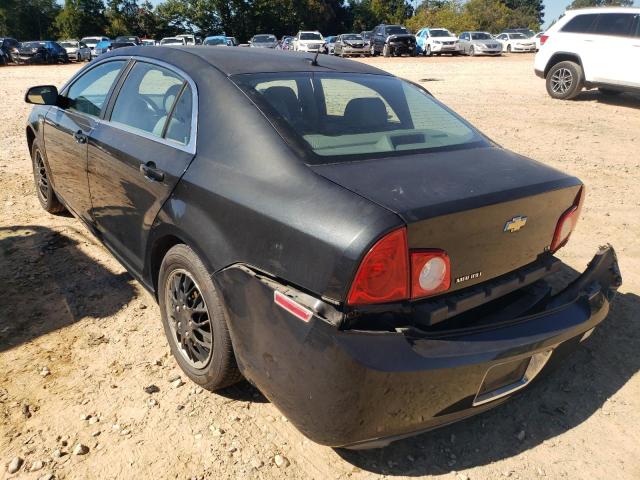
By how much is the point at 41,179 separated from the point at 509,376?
446 cm

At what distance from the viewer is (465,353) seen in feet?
6.24

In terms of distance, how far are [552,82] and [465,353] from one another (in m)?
11.8

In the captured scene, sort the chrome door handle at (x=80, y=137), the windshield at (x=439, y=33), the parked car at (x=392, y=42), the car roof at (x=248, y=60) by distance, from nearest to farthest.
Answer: the car roof at (x=248, y=60), the chrome door handle at (x=80, y=137), the parked car at (x=392, y=42), the windshield at (x=439, y=33)

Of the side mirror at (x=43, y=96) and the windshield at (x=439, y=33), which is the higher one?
the side mirror at (x=43, y=96)

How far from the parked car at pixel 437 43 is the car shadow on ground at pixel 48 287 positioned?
96.7 feet

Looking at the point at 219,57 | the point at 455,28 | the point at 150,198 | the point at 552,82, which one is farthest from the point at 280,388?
the point at 455,28

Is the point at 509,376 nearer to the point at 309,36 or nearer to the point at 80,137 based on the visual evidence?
the point at 80,137

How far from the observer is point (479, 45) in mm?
29750

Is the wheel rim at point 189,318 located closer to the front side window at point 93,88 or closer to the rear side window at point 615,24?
the front side window at point 93,88

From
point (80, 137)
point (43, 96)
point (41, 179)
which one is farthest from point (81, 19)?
point (80, 137)

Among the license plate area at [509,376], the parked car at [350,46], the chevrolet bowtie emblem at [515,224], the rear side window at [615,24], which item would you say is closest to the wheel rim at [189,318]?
the license plate area at [509,376]

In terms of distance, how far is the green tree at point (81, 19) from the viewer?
173 ft

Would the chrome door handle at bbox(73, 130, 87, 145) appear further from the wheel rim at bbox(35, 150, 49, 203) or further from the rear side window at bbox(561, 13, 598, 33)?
the rear side window at bbox(561, 13, 598, 33)

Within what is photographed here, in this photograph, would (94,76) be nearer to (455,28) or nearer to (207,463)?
(207,463)
